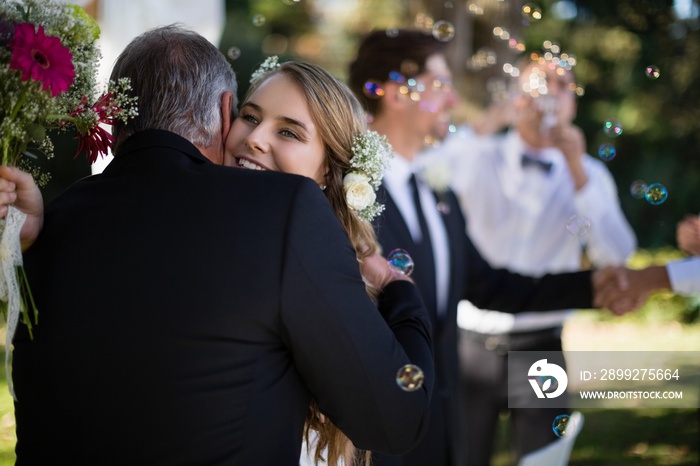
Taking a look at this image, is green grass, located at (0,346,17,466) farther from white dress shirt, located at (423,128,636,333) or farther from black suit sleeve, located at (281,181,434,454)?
white dress shirt, located at (423,128,636,333)

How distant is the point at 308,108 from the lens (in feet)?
7.51

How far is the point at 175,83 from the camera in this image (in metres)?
1.96

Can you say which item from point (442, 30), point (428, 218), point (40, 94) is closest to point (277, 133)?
point (40, 94)

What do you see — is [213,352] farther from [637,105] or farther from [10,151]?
[637,105]

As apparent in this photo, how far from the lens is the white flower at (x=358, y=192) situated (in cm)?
231

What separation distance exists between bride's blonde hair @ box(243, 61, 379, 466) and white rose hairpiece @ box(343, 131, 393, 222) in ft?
0.07

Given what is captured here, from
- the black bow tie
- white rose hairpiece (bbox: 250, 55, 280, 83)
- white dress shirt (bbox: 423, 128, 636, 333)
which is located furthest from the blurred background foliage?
white rose hairpiece (bbox: 250, 55, 280, 83)

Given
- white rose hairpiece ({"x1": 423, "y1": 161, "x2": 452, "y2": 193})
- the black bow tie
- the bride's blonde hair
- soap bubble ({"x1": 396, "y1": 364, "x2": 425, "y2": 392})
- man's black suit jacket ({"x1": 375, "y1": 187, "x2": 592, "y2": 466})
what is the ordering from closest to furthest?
soap bubble ({"x1": 396, "y1": 364, "x2": 425, "y2": 392}) → the bride's blonde hair → man's black suit jacket ({"x1": 375, "y1": 187, "x2": 592, "y2": 466}) → white rose hairpiece ({"x1": 423, "y1": 161, "x2": 452, "y2": 193}) → the black bow tie

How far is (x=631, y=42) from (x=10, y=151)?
9.21 metres

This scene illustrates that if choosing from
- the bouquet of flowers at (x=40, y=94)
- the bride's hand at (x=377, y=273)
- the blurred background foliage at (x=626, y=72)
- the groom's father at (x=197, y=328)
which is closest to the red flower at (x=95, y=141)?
the bouquet of flowers at (x=40, y=94)

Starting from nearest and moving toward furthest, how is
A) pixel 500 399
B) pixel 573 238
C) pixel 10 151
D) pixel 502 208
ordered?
pixel 10 151 < pixel 500 399 < pixel 573 238 < pixel 502 208

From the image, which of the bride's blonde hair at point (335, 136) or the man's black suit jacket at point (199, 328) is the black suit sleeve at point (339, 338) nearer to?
the man's black suit jacket at point (199, 328)

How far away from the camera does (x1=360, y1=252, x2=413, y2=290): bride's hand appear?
2.27 m

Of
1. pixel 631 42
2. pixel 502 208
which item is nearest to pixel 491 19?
pixel 631 42
